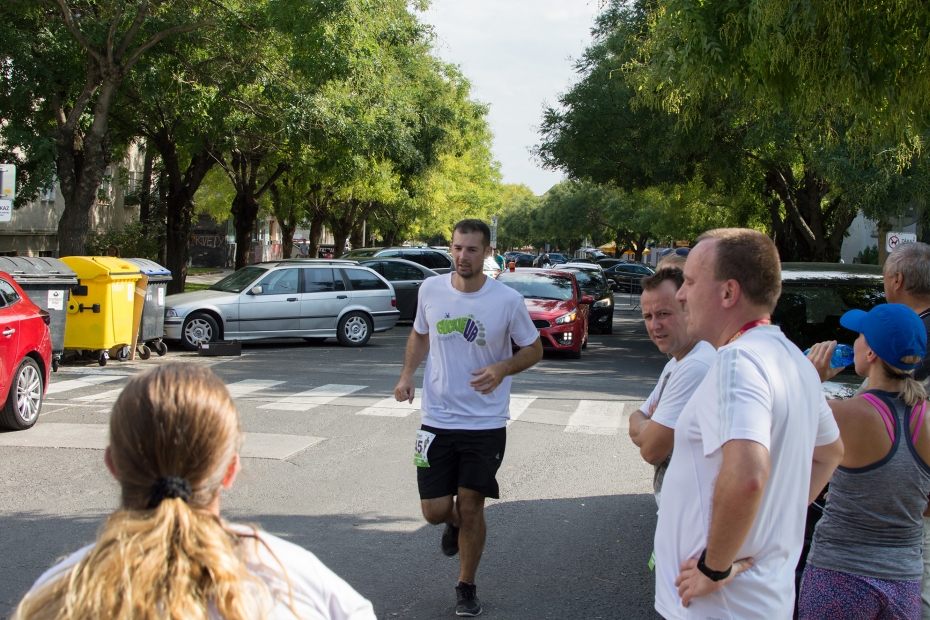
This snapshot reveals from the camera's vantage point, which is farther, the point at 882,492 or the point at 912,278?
the point at 912,278

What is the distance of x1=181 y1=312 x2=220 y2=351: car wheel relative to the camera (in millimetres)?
15789

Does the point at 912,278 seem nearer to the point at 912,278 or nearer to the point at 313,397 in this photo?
the point at 912,278

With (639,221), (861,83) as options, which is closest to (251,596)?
(861,83)

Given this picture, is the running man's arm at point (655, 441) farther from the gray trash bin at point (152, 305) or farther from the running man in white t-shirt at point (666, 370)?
the gray trash bin at point (152, 305)

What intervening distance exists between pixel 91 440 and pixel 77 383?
3.91m

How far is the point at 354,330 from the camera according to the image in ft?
57.7

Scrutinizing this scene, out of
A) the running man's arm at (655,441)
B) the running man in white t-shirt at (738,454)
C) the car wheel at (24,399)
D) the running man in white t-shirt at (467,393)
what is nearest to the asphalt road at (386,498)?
the car wheel at (24,399)

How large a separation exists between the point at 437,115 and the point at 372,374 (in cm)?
1899

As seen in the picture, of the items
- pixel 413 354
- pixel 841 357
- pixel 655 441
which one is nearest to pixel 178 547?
pixel 655 441

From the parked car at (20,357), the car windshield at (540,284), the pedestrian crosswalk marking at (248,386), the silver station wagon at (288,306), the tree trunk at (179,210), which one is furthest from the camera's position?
the tree trunk at (179,210)

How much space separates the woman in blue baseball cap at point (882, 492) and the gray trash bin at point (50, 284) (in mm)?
10880

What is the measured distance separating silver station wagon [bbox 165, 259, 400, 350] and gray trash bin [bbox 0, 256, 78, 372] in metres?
3.28

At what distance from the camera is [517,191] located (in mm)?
146000

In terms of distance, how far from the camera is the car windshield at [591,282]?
896 inches
